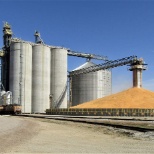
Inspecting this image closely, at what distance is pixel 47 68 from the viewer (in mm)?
92875

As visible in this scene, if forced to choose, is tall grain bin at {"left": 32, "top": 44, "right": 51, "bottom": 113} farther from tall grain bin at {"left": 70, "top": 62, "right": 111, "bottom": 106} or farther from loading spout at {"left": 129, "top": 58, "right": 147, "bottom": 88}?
loading spout at {"left": 129, "top": 58, "right": 147, "bottom": 88}

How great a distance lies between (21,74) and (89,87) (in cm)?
2490

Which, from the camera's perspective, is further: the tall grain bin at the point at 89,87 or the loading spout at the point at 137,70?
the tall grain bin at the point at 89,87

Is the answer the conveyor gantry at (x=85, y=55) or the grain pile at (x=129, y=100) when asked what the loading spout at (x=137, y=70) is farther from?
the conveyor gantry at (x=85, y=55)

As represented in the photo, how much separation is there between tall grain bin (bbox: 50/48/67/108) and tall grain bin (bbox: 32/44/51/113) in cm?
210

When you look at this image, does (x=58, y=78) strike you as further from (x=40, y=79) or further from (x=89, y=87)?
(x=89, y=87)

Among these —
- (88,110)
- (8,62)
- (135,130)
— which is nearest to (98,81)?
(8,62)

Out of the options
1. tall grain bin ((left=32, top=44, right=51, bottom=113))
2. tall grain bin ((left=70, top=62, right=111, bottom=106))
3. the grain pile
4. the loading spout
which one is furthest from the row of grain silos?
the loading spout

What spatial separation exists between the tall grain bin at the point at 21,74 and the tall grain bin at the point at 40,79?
4.81 feet

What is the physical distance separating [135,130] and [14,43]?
7100 cm

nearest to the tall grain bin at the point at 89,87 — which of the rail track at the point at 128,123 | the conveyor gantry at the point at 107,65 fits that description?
the conveyor gantry at the point at 107,65

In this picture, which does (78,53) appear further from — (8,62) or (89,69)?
(8,62)

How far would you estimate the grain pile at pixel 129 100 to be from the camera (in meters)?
70.8

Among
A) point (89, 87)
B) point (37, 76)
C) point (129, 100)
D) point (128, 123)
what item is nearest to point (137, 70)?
point (129, 100)
